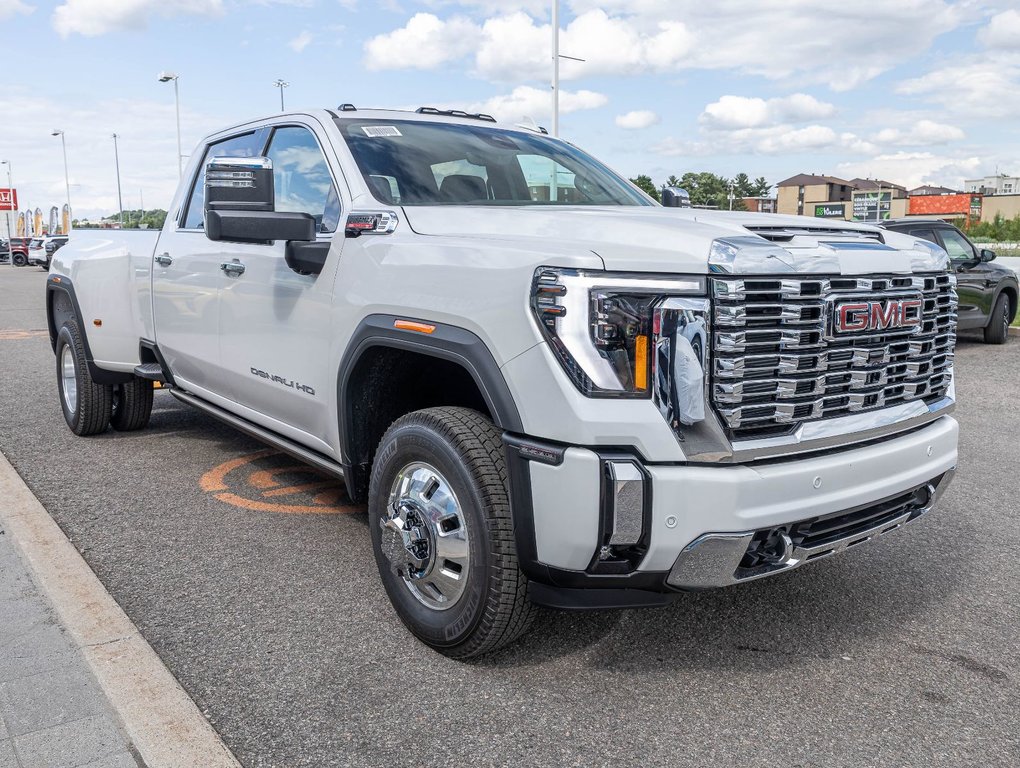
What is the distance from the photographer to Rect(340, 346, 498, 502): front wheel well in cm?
352

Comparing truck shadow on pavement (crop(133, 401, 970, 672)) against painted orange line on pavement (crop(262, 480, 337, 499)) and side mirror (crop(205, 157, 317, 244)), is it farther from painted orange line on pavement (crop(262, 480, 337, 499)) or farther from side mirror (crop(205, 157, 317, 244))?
side mirror (crop(205, 157, 317, 244))

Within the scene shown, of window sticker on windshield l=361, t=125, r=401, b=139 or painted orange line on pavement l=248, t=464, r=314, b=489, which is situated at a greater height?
window sticker on windshield l=361, t=125, r=401, b=139

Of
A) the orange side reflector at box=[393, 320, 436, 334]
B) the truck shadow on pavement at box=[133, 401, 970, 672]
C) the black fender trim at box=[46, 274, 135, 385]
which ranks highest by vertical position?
the orange side reflector at box=[393, 320, 436, 334]

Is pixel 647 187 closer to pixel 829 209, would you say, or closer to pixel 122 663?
pixel 122 663

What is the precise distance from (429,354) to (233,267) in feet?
5.85

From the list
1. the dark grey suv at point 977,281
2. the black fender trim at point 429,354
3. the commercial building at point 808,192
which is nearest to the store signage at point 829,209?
the commercial building at point 808,192

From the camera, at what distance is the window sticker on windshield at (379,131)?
4074mm

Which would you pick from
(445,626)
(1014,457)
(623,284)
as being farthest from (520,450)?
(1014,457)

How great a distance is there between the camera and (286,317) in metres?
4.00

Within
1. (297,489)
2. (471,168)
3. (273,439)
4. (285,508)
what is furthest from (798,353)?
(297,489)

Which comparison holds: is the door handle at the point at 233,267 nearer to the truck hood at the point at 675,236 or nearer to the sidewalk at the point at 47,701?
the truck hood at the point at 675,236

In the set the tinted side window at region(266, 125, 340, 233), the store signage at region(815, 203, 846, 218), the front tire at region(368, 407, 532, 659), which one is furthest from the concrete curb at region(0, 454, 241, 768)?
the store signage at region(815, 203, 846, 218)

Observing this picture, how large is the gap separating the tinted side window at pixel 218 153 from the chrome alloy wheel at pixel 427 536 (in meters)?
2.30

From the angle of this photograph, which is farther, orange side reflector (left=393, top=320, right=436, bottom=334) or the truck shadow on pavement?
the truck shadow on pavement
